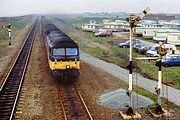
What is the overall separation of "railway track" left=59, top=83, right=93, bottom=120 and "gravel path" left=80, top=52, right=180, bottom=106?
5845mm

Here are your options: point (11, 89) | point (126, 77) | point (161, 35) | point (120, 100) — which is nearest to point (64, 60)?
point (11, 89)

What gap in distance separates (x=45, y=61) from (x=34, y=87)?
979 cm

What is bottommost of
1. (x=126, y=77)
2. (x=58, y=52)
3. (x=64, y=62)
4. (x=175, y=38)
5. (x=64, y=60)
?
(x=126, y=77)

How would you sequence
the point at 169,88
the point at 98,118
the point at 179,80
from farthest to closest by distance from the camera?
the point at 179,80
the point at 169,88
the point at 98,118

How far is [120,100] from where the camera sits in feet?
60.7

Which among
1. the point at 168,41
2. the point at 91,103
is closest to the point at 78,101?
the point at 91,103

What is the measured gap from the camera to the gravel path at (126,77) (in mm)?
21116

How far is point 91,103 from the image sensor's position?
18312mm

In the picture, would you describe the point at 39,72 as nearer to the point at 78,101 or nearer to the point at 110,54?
the point at 78,101

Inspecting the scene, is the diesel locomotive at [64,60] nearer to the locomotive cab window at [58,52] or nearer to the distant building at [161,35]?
the locomotive cab window at [58,52]

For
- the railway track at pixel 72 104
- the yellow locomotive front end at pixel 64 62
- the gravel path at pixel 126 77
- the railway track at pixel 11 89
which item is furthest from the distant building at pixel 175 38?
the railway track at pixel 72 104

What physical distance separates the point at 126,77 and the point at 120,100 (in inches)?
323

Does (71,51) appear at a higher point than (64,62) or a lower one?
higher

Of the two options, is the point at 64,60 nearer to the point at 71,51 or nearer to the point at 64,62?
the point at 64,62
